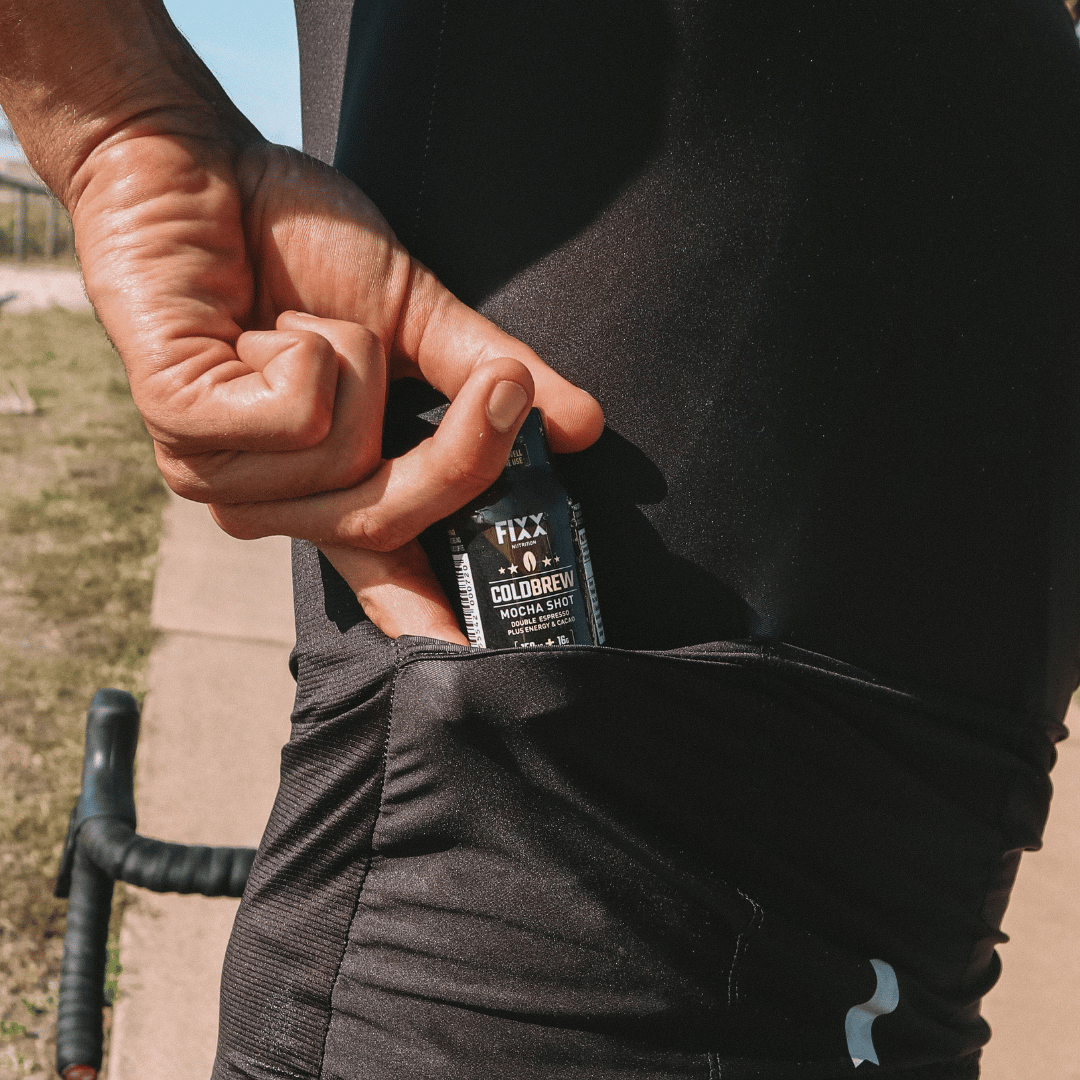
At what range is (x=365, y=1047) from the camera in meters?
0.83

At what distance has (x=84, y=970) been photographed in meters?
1.26

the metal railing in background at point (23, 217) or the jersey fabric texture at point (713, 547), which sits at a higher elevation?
the metal railing in background at point (23, 217)

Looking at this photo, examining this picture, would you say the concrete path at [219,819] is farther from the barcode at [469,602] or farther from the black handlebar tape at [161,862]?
the barcode at [469,602]

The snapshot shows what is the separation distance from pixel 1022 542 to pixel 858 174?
383 millimetres

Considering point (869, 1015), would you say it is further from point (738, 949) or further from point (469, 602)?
point (469, 602)

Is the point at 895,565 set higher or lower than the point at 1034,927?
higher

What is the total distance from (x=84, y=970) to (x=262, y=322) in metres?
0.89

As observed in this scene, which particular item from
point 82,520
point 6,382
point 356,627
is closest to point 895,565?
point 356,627

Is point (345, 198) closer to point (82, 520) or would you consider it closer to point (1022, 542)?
point (1022, 542)

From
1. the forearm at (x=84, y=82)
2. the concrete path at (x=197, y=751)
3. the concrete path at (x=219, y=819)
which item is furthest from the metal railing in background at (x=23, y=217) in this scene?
the forearm at (x=84, y=82)

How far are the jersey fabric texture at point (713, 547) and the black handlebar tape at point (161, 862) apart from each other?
0.43 metres

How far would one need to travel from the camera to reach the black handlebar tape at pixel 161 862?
1.31 m

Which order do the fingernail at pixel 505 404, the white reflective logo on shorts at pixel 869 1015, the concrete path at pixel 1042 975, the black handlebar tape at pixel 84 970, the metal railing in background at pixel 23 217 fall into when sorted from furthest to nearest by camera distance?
1. the metal railing in background at pixel 23 217
2. the concrete path at pixel 1042 975
3. the black handlebar tape at pixel 84 970
4. the white reflective logo on shorts at pixel 869 1015
5. the fingernail at pixel 505 404

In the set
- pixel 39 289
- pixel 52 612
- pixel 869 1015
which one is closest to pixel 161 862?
pixel 869 1015
